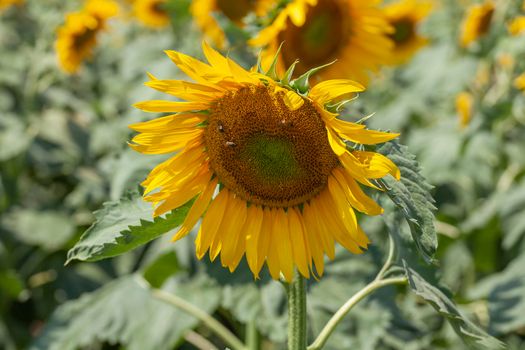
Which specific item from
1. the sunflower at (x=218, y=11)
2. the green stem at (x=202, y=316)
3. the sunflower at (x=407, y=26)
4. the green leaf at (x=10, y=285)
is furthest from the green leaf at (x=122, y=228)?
the sunflower at (x=407, y=26)

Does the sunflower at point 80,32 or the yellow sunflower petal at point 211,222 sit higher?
the yellow sunflower petal at point 211,222

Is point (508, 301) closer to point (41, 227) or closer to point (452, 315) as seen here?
point (452, 315)

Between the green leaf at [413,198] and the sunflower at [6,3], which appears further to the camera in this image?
the sunflower at [6,3]

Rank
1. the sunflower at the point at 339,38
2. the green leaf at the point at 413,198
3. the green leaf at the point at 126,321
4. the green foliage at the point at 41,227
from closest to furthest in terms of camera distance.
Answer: the green leaf at the point at 413,198, the green leaf at the point at 126,321, the sunflower at the point at 339,38, the green foliage at the point at 41,227

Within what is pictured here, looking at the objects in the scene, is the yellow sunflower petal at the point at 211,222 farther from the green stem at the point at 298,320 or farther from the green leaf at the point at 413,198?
the green leaf at the point at 413,198

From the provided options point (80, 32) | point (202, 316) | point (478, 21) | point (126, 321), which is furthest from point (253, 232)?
point (80, 32)

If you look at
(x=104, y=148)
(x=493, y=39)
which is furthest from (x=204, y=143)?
(x=104, y=148)

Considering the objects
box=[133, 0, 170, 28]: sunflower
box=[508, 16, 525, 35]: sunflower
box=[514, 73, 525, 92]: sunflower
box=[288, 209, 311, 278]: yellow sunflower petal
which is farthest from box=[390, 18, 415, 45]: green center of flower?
box=[288, 209, 311, 278]: yellow sunflower petal
